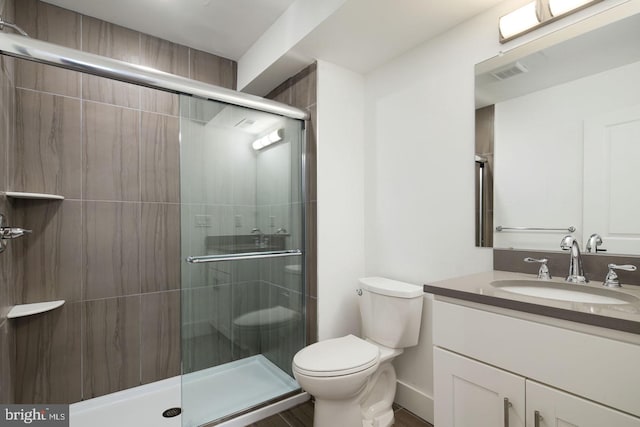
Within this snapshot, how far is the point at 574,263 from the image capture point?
1.21 metres

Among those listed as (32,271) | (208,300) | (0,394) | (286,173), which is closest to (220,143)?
(286,173)

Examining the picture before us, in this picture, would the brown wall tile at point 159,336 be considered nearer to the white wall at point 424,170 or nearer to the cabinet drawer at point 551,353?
the white wall at point 424,170

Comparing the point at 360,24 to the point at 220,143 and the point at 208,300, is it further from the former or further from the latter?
the point at 208,300

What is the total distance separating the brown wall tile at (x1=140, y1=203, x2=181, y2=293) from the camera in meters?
2.08

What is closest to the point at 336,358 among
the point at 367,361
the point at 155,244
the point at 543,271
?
the point at 367,361

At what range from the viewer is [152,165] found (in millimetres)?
2123

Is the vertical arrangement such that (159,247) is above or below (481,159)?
below

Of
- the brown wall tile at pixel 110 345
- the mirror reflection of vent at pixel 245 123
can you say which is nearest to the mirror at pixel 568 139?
the mirror reflection of vent at pixel 245 123

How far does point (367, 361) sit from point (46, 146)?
2.20 m

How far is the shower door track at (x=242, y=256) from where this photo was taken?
5.42 ft

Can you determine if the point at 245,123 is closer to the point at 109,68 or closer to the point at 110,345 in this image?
the point at 109,68

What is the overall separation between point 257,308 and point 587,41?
2163 mm

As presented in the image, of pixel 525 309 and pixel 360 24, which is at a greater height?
pixel 360 24

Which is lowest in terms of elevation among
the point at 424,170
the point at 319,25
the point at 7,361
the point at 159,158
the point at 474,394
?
the point at 7,361
